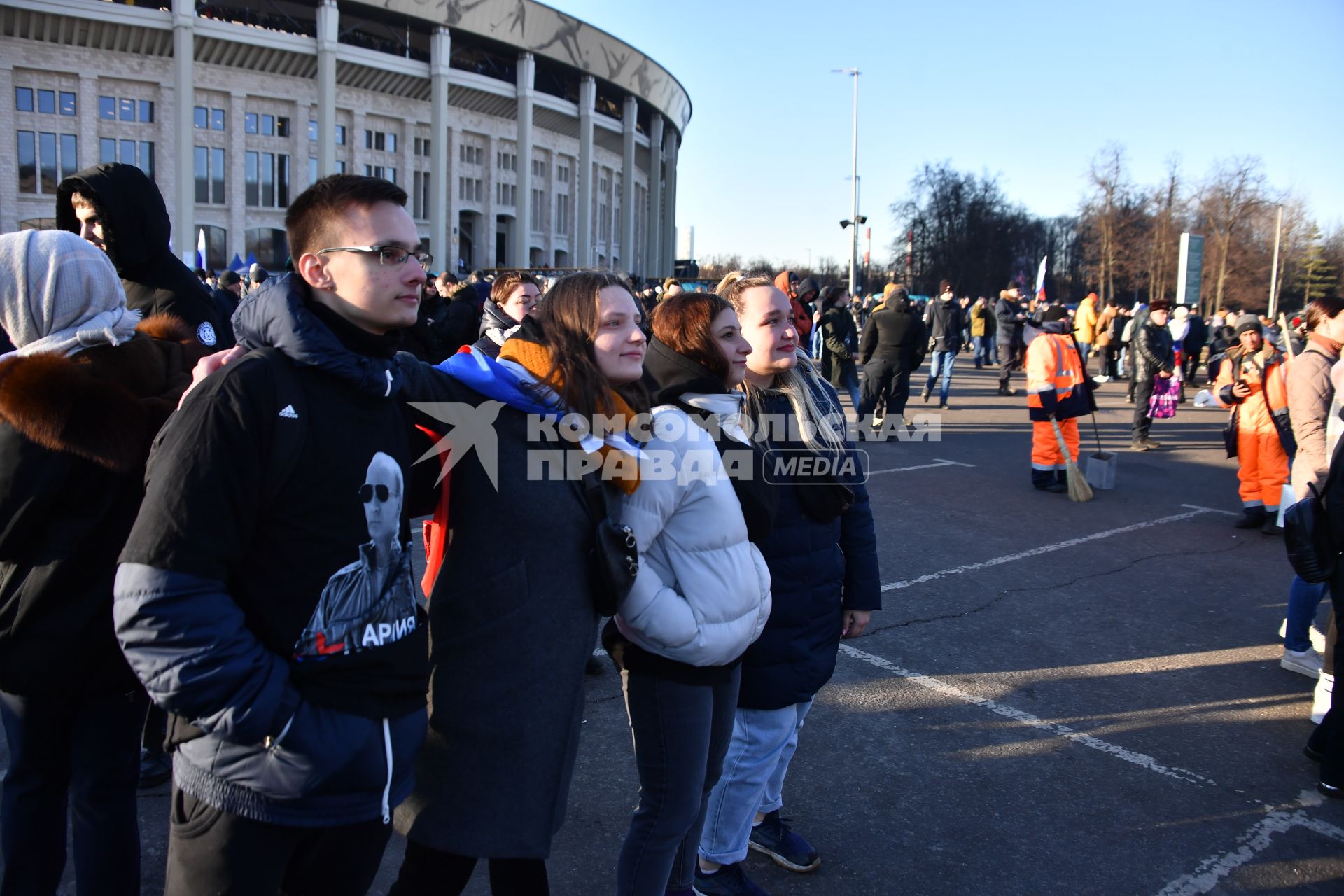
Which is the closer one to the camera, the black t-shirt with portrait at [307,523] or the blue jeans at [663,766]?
the black t-shirt with portrait at [307,523]

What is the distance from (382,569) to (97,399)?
2.75 ft

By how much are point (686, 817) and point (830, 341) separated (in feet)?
36.2

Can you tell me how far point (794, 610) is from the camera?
2.88 meters

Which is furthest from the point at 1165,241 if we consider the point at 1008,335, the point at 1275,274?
the point at 1008,335

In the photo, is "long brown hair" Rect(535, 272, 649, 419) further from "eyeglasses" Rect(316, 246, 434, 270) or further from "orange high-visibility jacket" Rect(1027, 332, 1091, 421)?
"orange high-visibility jacket" Rect(1027, 332, 1091, 421)

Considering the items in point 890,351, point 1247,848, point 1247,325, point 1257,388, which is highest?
point 1247,325

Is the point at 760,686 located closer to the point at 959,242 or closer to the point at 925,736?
the point at 925,736

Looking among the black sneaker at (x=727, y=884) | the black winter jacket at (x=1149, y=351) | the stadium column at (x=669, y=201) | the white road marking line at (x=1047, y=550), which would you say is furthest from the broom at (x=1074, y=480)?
the stadium column at (x=669, y=201)

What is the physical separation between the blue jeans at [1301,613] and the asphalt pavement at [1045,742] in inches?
8.1

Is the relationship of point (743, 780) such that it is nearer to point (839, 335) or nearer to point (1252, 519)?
point (1252, 519)

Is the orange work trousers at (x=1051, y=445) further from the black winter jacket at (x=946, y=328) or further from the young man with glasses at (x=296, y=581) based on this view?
the young man with glasses at (x=296, y=581)

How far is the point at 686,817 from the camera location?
2477 mm

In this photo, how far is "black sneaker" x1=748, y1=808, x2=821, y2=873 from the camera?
10.2 ft

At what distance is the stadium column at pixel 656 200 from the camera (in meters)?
80.8
